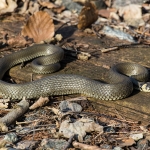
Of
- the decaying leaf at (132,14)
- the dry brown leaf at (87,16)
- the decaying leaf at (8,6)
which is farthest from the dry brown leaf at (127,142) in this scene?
the decaying leaf at (8,6)

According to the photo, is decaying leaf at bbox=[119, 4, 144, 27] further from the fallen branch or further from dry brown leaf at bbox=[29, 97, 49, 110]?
the fallen branch

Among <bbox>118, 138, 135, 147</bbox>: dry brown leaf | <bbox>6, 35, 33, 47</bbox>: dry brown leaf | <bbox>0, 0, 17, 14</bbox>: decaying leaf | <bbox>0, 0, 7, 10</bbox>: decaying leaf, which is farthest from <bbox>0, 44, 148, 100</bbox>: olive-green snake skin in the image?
<bbox>0, 0, 7, 10</bbox>: decaying leaf

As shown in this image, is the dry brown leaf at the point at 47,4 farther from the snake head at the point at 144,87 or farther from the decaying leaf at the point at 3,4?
the snake head at the point at 144,87

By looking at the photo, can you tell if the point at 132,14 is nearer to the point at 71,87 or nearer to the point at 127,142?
the point at 71,87

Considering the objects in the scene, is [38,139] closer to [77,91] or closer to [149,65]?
[77,91]

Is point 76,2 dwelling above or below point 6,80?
above

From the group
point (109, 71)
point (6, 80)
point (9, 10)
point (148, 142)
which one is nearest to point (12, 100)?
point (6, 80)

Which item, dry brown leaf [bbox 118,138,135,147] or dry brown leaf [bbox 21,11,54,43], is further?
dry brown leaf [bbox 21,11,54,43]
